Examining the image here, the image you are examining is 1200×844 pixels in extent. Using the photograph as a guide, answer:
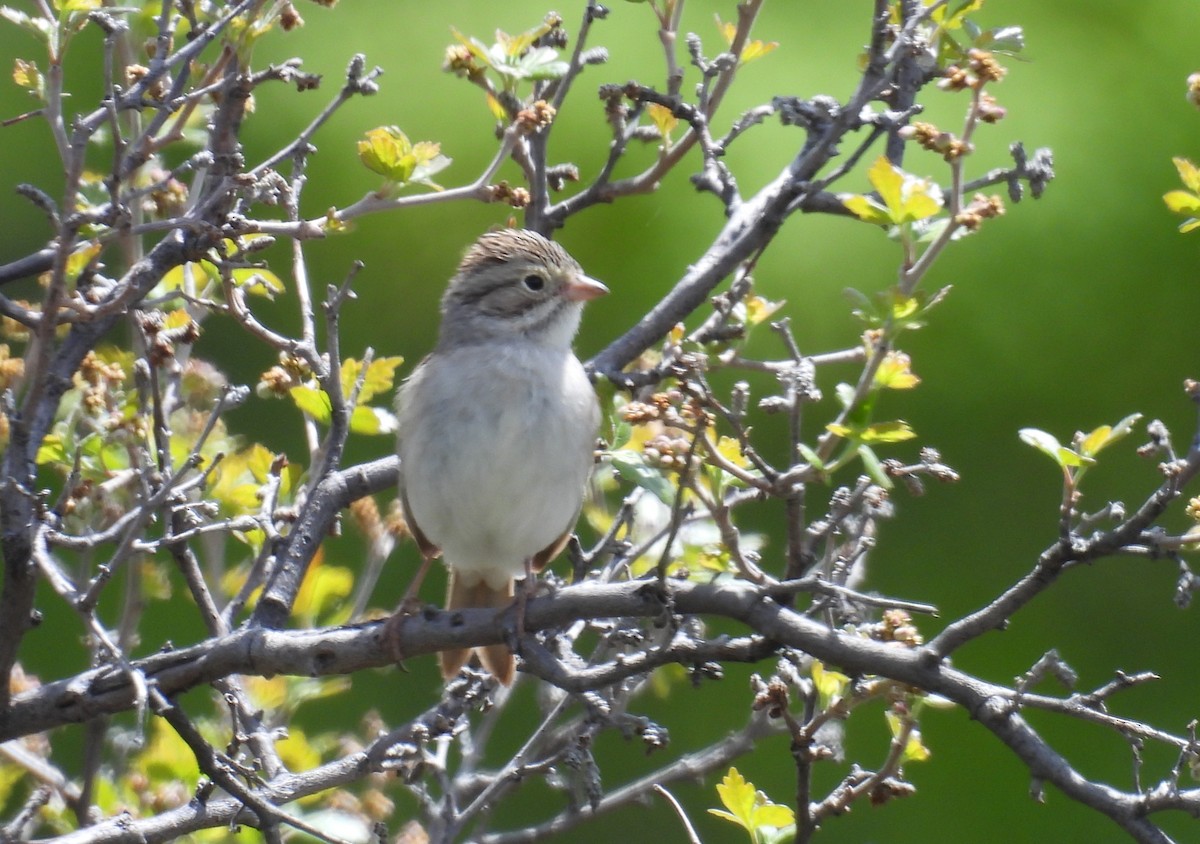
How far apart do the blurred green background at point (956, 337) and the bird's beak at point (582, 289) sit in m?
0.86

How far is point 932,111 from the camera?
3.27m

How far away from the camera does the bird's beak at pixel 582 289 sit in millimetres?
2420

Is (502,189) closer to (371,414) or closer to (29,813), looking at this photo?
(371,414)

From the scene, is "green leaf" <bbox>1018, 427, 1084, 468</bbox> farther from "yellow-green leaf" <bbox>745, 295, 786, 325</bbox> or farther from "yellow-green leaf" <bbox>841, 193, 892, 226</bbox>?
"yellow-green leaf" <bbox>745, 295, 786, 325</bbox>

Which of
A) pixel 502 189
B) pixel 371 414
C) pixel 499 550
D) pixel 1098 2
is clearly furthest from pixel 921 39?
pixel 1098 2

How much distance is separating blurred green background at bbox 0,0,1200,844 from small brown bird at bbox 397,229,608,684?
2.85 ft

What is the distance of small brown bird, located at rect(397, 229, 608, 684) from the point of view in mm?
2256

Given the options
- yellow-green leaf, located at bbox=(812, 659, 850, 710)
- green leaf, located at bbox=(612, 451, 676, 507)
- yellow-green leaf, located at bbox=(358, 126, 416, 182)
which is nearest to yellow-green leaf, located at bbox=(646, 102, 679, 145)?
yellow-green leaf, located at bbox=(358, 126, 416, 182)

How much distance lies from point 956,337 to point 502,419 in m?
1.43

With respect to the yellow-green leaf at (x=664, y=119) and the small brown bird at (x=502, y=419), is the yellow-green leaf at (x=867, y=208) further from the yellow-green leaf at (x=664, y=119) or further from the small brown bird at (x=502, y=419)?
the small brown bird at (x=502, y=419)

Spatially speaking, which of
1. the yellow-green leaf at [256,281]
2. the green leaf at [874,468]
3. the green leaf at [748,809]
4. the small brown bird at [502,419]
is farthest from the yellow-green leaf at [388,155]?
the green leaf at [748,809]

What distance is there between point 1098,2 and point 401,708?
2.32 metres

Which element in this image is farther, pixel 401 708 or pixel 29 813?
pixel 401 708

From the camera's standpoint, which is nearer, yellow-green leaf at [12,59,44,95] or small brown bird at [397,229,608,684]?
yellow-green leaf at [12,59,44,95]
